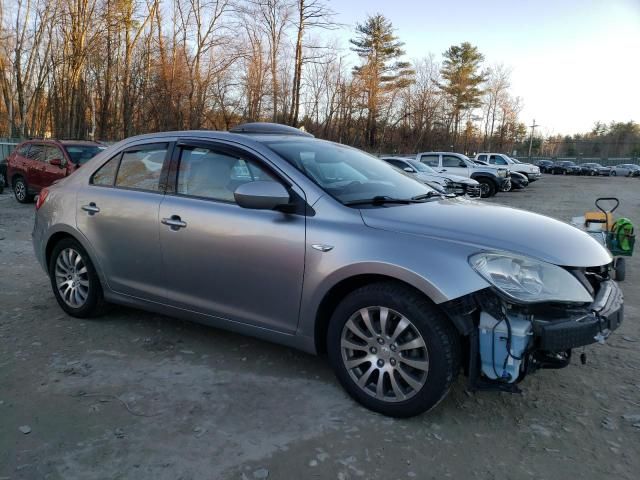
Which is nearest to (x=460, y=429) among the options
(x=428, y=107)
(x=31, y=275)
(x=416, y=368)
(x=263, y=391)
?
(x=416, y=368)

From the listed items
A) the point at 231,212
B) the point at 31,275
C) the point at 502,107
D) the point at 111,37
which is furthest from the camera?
the point at 502,107

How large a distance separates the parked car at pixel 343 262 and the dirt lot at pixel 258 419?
281 mm

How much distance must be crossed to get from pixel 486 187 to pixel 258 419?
18.5 meters

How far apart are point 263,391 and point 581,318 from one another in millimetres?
1875

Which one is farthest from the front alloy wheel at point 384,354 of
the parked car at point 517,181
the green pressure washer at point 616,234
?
the parked car at point 517,181

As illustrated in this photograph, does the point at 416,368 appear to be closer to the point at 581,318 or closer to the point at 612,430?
the point at 581,318

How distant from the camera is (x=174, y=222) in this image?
11.4 feet

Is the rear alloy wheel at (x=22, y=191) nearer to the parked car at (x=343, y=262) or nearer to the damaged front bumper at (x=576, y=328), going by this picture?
the parked car at (x=343, y=262)

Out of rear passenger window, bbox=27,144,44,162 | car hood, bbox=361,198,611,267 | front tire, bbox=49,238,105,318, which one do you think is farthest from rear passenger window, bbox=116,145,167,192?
rear passenger window, bbox=27,144,44,162

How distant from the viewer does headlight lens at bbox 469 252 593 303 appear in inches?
97.3

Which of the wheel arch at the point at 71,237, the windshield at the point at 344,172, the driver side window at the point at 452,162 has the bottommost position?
the wheel arch at the point at 71,237

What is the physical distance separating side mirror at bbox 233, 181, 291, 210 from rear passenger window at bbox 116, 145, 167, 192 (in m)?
1.06

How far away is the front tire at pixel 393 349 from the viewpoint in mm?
2570

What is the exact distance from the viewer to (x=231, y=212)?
3.26 meters
